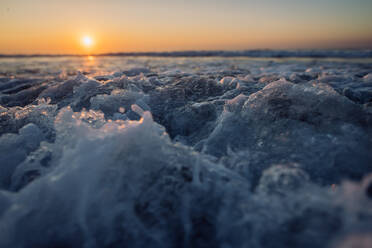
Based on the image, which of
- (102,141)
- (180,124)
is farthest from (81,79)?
(102,141)

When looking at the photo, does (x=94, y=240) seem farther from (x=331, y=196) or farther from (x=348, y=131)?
(x=348, y=131)

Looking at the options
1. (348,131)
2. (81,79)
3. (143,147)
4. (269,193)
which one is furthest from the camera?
(81,79)

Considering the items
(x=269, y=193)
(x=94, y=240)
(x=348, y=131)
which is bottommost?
(x=94, y=240)

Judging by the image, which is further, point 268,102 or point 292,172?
point 268,102

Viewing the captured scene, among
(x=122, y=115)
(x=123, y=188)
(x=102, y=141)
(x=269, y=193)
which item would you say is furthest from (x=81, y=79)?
(x=269, y=193)

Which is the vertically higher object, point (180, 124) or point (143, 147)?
point (143, 147)

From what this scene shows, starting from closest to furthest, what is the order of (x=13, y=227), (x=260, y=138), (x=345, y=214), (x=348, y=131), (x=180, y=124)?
(x=345, y=214), (x=13, y=227), (x=348, y=131), (x=260, y=138), (x=180, y=124)

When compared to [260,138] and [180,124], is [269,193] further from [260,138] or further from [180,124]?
[180,124]

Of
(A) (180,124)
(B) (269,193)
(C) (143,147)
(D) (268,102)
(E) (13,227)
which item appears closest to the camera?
(E) (13,227)

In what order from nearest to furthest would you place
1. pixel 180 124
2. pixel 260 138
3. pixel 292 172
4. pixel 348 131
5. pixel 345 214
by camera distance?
pixel 345 214
pixel 292 172
pixel 348 131
pixel 260 138
pixel 180 124
